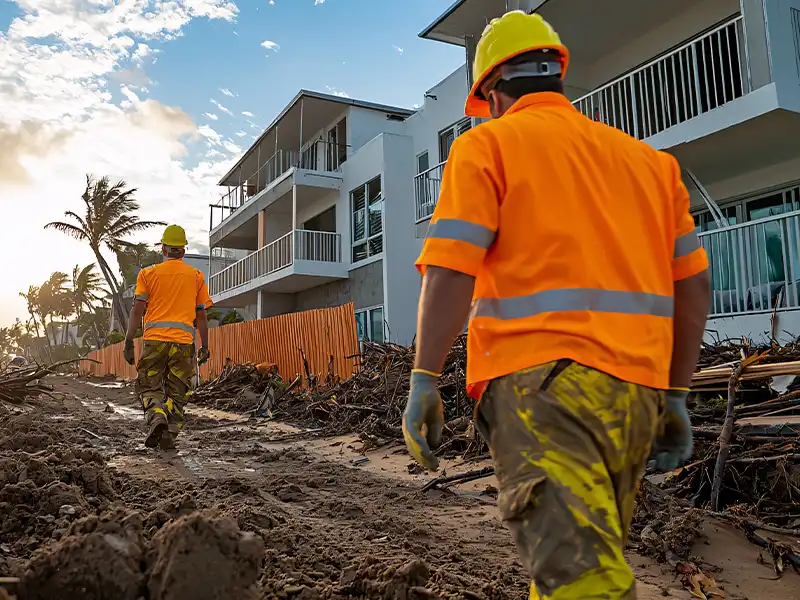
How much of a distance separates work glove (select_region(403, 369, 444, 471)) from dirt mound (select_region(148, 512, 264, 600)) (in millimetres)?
565

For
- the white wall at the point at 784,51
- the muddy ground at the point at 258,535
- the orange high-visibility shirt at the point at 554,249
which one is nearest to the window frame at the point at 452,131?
the white wall at the point at 784,51

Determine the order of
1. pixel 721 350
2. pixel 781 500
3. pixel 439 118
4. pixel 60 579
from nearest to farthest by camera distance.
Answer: pixel 60 579 < pixel 781 500 < pixel 721 350 < pixel 439 118

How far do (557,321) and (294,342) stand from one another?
1231 centimetres

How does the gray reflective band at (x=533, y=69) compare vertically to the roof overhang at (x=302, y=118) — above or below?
below

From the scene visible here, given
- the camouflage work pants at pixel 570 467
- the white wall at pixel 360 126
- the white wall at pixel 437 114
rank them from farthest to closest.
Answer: the white wall at pixel 360 126 → the white wall at pixel 437 114 → the camouflage work pants at pixel 570 467

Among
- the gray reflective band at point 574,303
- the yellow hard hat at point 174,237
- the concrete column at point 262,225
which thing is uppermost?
the concrete column at point 262,225

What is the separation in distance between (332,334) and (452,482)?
762cm

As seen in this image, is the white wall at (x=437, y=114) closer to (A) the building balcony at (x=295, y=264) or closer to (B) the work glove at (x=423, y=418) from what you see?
(A) the building balcony at (x=295, y=264)

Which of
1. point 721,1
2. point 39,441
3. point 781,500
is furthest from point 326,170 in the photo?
point 781,500

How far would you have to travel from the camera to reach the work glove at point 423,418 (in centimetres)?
163

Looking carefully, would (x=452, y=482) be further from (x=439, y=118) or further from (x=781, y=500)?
(x=439, y=118)

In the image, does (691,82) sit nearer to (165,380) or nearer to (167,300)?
(167,300)

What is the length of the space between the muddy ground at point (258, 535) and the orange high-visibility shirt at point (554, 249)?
957 millimetres

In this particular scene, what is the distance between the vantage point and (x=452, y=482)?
451cm
